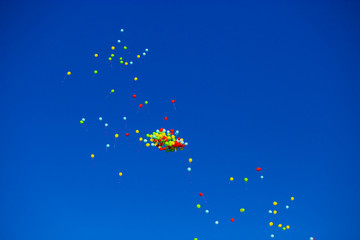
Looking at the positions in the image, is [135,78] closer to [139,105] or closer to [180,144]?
[139,105]

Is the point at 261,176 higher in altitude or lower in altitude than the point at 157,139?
higher

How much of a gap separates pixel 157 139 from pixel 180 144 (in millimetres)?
248

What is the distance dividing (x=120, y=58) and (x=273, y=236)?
3210 millimetres

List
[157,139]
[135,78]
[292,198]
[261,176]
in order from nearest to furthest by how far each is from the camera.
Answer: [157,139] → [135,78] → [261,176] → [292,198]

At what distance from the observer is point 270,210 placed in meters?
4.64

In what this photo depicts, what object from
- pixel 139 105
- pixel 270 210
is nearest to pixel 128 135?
pixel 139 105

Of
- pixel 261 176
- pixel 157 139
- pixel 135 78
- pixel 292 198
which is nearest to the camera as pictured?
pixel 157 139

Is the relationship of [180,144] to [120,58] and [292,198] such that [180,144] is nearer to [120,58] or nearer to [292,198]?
[120,58]

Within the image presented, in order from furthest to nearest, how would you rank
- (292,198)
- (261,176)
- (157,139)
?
1. (292,198)
2. (261,176)
3. (157,139)

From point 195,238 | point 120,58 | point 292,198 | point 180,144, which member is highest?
point 120,58

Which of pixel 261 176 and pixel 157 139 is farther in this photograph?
pixel 261 176

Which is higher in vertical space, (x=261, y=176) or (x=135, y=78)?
(x=135, y=78)

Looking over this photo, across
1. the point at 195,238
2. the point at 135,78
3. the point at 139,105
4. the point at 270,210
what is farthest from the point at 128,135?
the point at 270,210

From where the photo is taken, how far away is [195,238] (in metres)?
4.48
